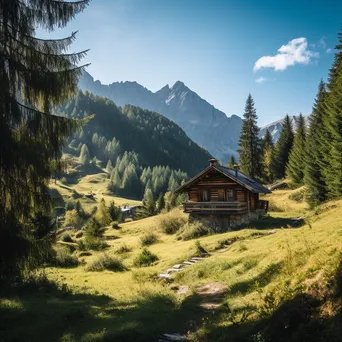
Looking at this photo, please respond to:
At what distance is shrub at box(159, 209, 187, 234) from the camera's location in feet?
126

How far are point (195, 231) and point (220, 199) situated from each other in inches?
223

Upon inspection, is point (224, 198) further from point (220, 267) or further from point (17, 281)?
point (17, 281)

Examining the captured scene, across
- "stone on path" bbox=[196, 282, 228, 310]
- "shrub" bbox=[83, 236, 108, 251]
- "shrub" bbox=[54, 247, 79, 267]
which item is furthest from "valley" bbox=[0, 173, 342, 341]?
"shrub" bbox=[83, 236, 108, 251]

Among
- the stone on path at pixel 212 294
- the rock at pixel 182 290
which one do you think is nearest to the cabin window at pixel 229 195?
the rock at pixel 182 290

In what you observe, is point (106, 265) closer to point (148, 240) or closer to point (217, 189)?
point (148, 240)

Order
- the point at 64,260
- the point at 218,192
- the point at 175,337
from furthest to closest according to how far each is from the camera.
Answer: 1. the point at 218,192
2. the point at 64,260
3. the point at 175,337

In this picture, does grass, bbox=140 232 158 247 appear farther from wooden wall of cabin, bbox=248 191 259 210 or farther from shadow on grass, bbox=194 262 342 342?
shadow on grass, bbox=194 262 342 342

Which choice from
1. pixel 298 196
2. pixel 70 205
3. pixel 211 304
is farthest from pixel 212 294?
pixel 70 205

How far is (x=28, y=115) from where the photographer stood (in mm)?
12273

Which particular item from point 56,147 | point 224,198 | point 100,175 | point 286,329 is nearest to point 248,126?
point 224,198

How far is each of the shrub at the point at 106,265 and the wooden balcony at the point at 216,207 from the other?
525 inches

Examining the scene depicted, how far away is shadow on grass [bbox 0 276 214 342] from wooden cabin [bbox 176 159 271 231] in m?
20.7

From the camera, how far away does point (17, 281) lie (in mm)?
13508

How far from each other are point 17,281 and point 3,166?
5304 mm
